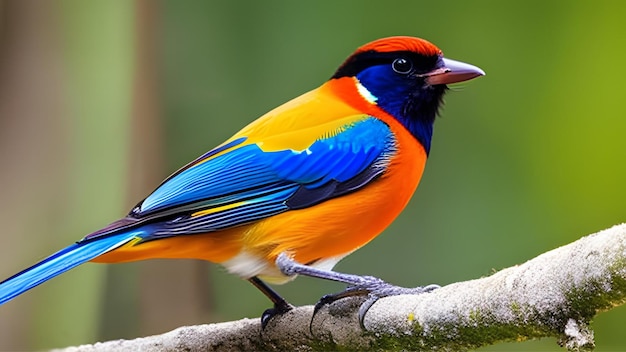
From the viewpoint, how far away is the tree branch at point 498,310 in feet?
5.22

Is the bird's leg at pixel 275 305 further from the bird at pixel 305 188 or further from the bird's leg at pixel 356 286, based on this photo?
the bird's leg at pixel 356 286

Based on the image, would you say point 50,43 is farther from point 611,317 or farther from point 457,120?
point 611,317

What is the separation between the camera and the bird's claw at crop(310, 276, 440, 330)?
2.27m

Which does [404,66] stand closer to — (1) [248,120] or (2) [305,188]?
(2) [305,188]

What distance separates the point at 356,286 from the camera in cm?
247

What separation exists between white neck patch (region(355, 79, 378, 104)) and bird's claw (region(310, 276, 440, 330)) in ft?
2.91

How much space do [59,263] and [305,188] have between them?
846 millimetres

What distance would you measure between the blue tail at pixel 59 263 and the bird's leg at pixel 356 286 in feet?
1.56

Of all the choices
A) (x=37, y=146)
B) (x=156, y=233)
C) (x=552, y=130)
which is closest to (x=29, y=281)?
(x=156, y=233)

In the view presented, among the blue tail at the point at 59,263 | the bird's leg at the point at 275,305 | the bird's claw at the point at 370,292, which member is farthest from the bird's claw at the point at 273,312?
the blue tail at the point at 59,263

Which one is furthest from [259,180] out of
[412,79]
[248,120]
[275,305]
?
[248,120]

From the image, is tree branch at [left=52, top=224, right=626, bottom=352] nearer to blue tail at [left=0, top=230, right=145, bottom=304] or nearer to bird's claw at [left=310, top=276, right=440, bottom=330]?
bird's claw at [left=310, top=276, right=440, bottom=330]

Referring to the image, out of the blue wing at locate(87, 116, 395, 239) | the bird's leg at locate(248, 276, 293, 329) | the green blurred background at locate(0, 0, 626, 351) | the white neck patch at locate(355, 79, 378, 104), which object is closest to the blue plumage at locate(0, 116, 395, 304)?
the blue wing at locate(87, 116, 395, 239)

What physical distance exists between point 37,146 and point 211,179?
2.83ft
